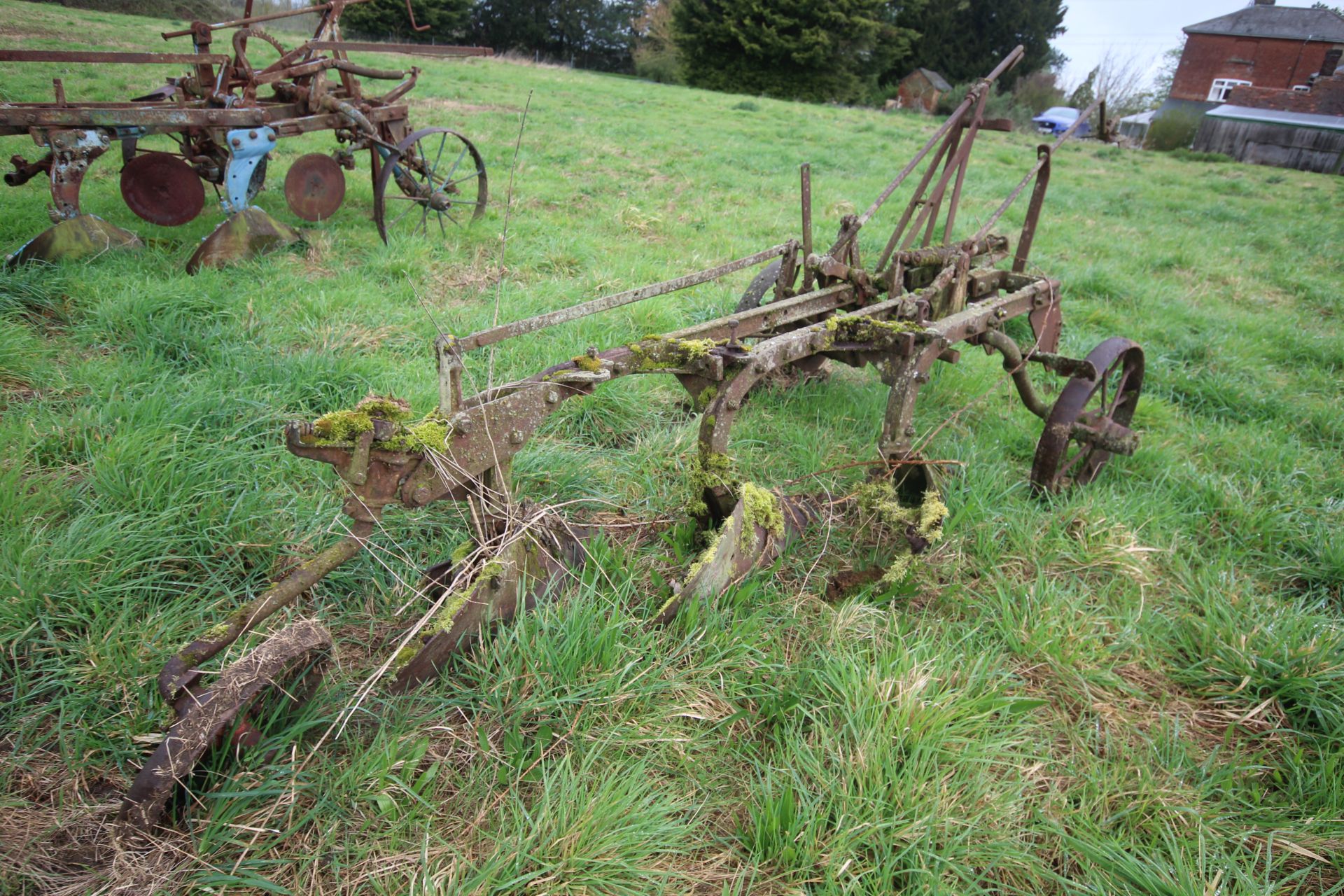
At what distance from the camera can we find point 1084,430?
3.45m

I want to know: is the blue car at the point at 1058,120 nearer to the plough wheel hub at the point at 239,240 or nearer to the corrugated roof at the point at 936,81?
the corrugated roof at the point at 936,81

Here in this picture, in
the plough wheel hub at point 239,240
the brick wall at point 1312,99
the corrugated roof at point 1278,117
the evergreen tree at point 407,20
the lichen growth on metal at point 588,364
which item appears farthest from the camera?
the evergreen tree at point 407,20

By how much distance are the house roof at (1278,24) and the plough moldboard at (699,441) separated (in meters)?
41.1

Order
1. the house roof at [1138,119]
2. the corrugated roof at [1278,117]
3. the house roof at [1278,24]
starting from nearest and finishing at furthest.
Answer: the corrugated roof at [1278,117] → the house roof at [1278,24] → the house roof at [1138,119]

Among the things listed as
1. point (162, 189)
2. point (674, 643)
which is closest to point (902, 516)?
point (674, 643)

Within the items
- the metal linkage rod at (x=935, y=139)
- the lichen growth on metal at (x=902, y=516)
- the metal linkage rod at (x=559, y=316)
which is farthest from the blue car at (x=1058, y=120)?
the lichen growth on metal at (x=902, y=516)

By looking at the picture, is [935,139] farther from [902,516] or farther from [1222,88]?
[1222,88]

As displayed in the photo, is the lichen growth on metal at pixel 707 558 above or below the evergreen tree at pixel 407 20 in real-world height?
below

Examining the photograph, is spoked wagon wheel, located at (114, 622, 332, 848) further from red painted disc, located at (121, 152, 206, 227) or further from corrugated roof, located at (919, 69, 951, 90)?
corrugated roof, located at (919, 69, 951, 90)

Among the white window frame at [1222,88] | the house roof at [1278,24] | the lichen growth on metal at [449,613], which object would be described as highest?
the house roof at [1278,24]

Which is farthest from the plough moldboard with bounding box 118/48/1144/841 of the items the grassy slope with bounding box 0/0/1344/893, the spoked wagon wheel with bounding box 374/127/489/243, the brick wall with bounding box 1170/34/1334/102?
the brick wall with bounding box 1170/34/1334/102

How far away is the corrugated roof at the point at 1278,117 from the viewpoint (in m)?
21.8

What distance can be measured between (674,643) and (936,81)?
122 ft

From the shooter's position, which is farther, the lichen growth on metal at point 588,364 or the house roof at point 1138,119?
the house roof at point 1138,119
